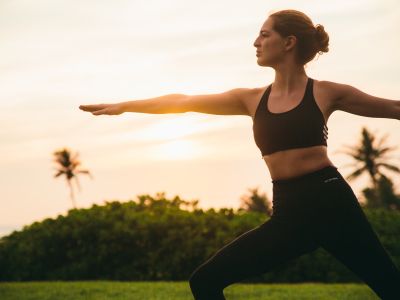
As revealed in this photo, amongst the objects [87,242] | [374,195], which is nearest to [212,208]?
[87,242]

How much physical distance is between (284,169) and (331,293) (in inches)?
291

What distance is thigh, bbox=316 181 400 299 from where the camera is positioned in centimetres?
320

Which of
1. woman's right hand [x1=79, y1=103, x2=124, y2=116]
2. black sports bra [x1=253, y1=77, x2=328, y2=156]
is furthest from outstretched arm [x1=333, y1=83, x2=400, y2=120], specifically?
woman's right hand [x1=79, y1=103, x2=124, y2=116]

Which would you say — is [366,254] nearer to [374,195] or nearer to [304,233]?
[304,233]

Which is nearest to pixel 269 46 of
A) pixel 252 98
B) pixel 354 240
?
pixel 252 98

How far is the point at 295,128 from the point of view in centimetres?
334

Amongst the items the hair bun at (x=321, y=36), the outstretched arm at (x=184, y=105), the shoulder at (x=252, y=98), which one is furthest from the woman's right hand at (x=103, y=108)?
the hair bun at (x=321, y=36)

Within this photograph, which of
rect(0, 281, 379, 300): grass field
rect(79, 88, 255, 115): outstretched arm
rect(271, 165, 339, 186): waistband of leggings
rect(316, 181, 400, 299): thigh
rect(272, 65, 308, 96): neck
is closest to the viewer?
rect(316, 181, 400, 299): thigh

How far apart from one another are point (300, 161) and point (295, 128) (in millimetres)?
201

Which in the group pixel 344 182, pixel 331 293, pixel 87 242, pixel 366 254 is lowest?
pixel 331 293

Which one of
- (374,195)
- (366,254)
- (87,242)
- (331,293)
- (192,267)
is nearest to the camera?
(366,254)

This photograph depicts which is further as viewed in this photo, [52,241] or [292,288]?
[52,241]

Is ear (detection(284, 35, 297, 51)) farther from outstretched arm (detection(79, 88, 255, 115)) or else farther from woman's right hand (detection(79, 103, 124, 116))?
woman's right hand (detection(79, 103, 124, 116))

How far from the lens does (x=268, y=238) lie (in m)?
3.35
